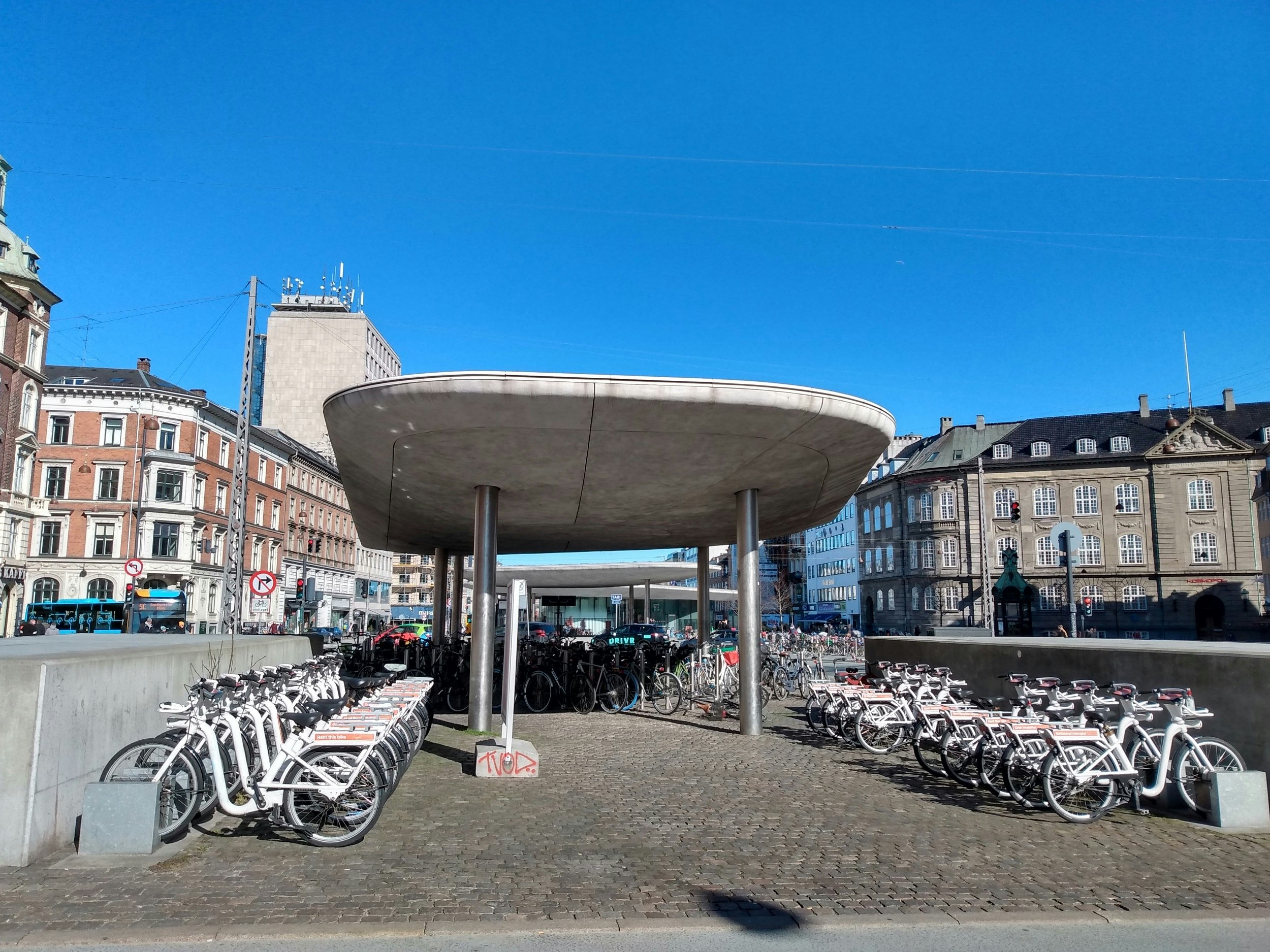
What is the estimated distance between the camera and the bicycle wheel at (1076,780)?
745 centimetres

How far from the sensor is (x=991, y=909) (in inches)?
209

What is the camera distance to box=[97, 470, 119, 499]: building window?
47625 mm

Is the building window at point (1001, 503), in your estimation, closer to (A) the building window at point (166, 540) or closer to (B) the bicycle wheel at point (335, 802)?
(A) the building window at point (166, 540)

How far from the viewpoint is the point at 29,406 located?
43719mm

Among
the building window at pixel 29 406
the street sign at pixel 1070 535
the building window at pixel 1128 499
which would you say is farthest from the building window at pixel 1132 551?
the building window at pixel 29 406

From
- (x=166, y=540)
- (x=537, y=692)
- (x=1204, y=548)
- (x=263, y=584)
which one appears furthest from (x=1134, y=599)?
(x=166, y=540)

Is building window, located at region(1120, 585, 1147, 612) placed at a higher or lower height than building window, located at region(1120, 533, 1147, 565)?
lower

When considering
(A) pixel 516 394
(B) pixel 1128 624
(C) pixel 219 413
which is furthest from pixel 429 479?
(B) pixel 1128 624

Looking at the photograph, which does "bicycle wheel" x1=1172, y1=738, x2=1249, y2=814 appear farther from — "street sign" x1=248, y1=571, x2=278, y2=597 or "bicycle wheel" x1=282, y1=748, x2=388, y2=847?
"street sign" x1=248, y1=571, x2=278, y2=597

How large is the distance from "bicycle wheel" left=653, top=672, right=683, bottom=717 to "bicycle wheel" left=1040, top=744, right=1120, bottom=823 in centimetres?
822

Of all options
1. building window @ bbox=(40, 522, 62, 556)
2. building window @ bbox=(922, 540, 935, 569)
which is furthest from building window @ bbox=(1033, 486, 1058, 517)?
building window @ bbox=(40, 522, 62, 556)

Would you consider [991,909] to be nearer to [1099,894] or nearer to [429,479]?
[1099,894]

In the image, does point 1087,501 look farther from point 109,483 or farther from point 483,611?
point 483,611

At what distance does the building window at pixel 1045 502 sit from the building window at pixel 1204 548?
8.73 meters
